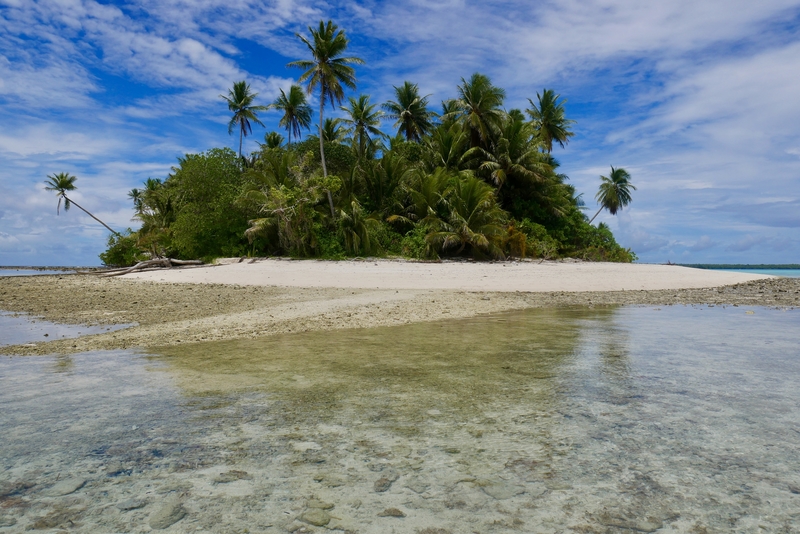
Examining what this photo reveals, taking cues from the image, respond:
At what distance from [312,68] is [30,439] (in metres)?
28.9

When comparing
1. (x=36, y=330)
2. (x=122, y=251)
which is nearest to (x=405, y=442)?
(x=36, y=330)

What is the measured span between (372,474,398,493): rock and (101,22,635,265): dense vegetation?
2133 cm

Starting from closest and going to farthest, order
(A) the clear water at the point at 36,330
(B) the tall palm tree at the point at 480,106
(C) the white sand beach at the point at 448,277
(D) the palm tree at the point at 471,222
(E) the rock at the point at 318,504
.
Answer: (E) the rock at the point at 318,504, (A) the clear water at the point at 36,330, (C) the white sand beach at the point at 448,277, (D) the palm tree at the point at 471,222, (B) the tall palm tree at the point at 480,106

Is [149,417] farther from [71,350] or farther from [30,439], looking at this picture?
[71,350]

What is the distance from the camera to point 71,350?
615cm

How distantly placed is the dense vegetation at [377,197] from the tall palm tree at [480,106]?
2.9 inches

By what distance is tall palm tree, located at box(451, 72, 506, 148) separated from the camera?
31203 millimetres

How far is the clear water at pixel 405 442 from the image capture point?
2.17 metres

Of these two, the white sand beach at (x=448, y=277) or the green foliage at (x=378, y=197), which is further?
the green foliage at (x=378, y=197)

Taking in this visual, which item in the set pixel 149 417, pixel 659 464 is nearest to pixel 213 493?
pixel 149 417

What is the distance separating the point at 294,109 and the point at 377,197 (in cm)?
1622

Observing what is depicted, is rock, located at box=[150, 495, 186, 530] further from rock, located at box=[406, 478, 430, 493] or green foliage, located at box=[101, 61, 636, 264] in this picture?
green foliage, located at box=[101, 61, 636, 264]

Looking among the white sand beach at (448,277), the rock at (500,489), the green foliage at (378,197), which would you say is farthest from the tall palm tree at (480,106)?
the rock at (500,489)

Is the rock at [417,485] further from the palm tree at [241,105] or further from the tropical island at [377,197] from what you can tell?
the palm tree at [241,105]
